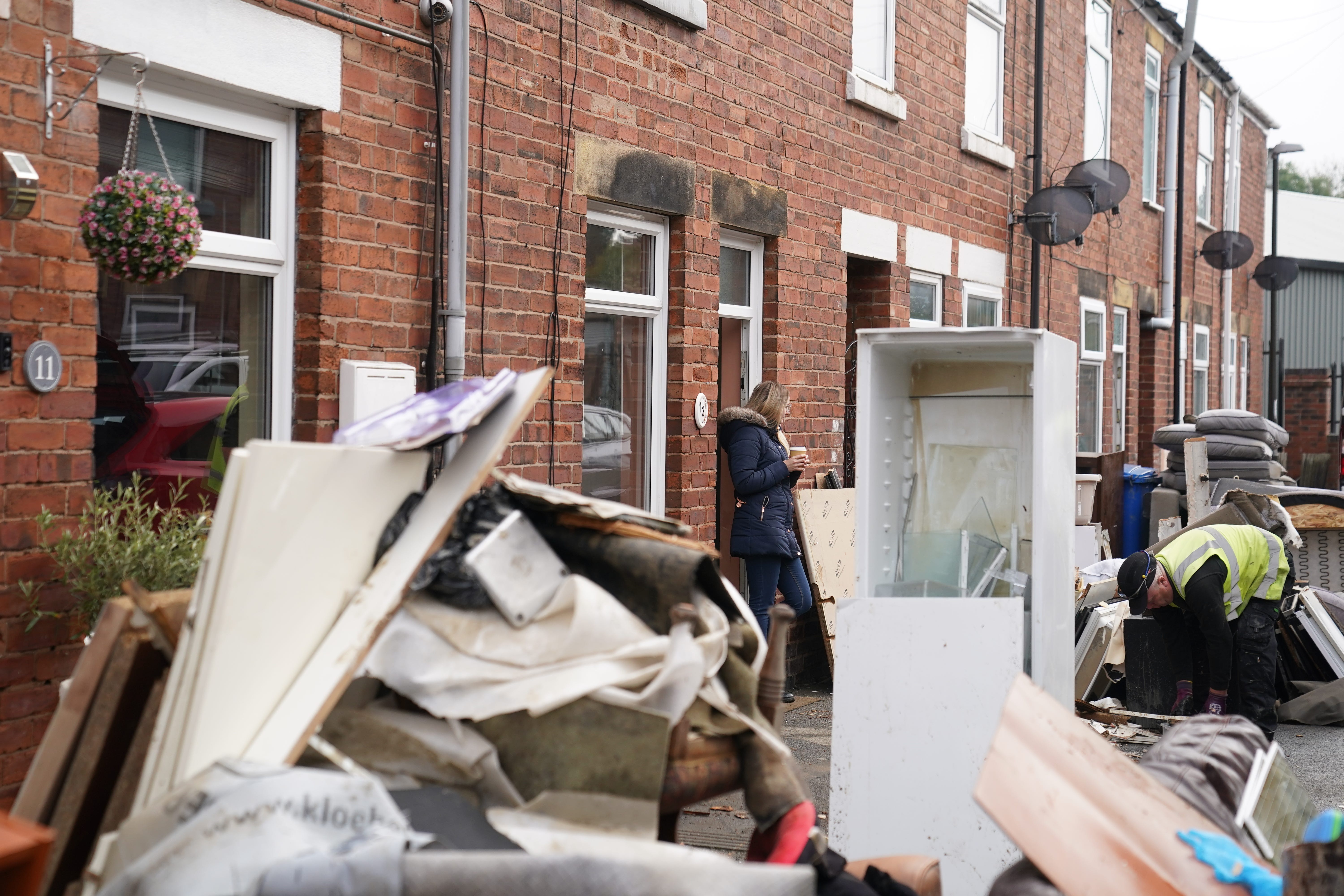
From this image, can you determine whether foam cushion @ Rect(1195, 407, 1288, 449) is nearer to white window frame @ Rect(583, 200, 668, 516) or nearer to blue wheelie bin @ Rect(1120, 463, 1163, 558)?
blue wheelie bin @ Rect(1120, 463, 1163, 558)

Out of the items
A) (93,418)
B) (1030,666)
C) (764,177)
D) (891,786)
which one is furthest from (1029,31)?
(93,418)

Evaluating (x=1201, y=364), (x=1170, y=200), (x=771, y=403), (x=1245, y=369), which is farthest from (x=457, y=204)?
(x=1245, y=369)

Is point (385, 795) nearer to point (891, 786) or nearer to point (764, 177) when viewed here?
point (891, 786)

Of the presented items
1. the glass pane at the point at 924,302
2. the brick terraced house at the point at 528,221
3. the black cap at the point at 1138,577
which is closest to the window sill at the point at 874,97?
the brick terraced house at the point at 528,221

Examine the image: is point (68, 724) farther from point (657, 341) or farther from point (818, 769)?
point (657, 341)

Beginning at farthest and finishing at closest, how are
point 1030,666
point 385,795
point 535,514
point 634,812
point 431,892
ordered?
1. point 1030,666
2. point 535,514
3. point 634,812
4. point 385,795
5. point 431,892

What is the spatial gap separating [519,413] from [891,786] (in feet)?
7.83

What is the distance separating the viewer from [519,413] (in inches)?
111

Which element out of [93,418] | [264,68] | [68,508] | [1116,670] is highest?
[264,68]

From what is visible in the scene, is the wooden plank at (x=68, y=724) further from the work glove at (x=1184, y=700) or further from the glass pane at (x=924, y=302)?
the glass pane at (x=924, y=302)

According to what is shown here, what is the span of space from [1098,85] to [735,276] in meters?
7.84

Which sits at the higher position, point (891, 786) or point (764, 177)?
point (764, 177)

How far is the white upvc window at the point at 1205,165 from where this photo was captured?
17.9 metres

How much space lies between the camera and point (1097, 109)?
13750 millimetres
